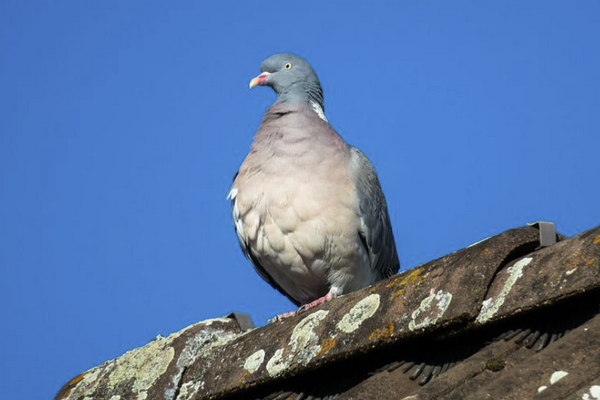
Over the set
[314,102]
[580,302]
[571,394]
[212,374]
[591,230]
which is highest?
[314,102]

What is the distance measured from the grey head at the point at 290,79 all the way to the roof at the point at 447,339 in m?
3.25

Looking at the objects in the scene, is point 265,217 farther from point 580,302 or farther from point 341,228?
point 580,302

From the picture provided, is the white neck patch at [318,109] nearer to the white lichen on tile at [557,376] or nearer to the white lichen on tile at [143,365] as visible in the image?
the white lichen on tile at [143,365]

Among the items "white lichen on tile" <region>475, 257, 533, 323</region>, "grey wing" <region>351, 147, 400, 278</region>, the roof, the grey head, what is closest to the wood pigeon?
"grey wing" <region>351, 147, 400, 278</region>

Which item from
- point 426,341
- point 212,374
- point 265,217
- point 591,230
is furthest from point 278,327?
point 265,217

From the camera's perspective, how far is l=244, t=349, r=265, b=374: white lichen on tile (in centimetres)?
372

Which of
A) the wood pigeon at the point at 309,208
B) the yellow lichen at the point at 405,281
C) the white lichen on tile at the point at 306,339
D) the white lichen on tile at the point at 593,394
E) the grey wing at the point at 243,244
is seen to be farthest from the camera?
the grey wing at the point at 243,244

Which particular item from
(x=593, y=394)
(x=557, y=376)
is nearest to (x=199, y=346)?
(x=557, y=376)

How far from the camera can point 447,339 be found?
303 centimetres

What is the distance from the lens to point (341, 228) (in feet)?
20.5

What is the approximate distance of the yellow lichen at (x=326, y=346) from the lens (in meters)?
3.40

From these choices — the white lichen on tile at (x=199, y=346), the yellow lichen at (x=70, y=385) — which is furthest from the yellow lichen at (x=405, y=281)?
the yellow lichen at (x=70, y=385)

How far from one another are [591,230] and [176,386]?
1.98 m

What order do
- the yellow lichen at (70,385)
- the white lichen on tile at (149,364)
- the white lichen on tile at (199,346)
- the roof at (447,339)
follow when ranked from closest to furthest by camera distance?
the roof at (447,339)
the white lichen on tile at (199,346)
the white lichen on tile at (149,364)
the yellow lichen at (70,385)
